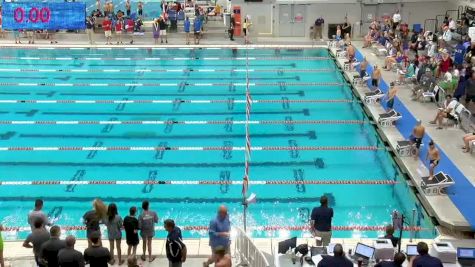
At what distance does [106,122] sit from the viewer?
49.1ft

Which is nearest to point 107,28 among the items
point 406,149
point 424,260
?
point 406,149

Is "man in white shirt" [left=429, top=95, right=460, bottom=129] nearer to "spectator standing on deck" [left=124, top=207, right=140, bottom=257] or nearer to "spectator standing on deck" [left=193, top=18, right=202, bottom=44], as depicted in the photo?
"spectator standing on deck" [left=124, top=207, right=140, bottom=257]

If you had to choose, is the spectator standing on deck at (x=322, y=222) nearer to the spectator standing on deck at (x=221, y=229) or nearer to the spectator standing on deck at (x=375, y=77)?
the spectator standing on deck at (x=221, y=229)

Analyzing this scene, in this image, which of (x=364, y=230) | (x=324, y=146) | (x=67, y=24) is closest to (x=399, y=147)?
(x=324, y=146)

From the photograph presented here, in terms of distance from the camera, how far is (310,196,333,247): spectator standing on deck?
7906 millimetres

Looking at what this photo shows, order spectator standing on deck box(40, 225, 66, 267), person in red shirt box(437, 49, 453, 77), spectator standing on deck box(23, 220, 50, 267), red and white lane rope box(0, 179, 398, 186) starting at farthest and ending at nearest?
person in red shirt box(437, 49, 453, 77)
red and white lane rope box(0, 179, 398, 186)
spectator standing on deck box(23, 220, 50, 267)
spectator standing on deck box(40, 225, 66, 267)

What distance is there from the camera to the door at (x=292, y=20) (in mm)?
24391

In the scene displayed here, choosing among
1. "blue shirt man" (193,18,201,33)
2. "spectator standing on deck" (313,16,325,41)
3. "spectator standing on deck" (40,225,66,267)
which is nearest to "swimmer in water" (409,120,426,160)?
"spectator standing on deck" (40,225,66,267)

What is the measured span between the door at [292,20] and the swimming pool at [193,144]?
13.3 feet

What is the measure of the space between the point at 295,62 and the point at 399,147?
9.44 meters

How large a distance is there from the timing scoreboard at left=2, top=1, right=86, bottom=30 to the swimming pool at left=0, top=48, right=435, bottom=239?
3780 mm

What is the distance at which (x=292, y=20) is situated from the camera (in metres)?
24.6

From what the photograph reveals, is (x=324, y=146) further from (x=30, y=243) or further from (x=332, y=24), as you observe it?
(x=332, y=24)

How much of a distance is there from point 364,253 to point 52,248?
3771 mm
